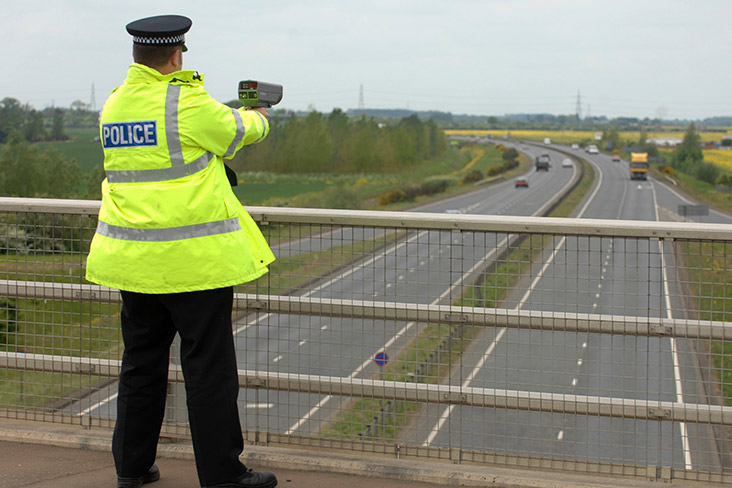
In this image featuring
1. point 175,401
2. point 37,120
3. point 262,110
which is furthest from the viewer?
point 37,120

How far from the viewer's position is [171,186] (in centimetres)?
373

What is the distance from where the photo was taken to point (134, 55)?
3.79 m

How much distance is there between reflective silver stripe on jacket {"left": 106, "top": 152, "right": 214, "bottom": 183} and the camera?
3738 mm

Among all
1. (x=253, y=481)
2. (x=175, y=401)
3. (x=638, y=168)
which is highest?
(x=175, y=401)

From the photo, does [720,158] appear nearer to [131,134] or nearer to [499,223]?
[499,223]

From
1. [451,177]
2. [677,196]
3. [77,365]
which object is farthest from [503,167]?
[77,365]

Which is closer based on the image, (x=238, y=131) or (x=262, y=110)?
(x=238, y=131)

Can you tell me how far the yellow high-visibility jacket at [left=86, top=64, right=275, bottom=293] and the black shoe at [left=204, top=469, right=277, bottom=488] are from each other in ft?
3.23

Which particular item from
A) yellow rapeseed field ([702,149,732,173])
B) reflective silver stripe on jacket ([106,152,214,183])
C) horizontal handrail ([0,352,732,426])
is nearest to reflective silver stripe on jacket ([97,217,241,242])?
reflective silver stripe on jacket ([106,152,214,183])

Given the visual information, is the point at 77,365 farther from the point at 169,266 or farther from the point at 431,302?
the point at 431,302

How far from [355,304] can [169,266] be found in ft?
3.90

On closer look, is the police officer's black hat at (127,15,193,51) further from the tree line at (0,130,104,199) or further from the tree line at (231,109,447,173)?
the tree line at (231,109,447,173)

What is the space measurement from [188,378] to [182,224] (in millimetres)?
730

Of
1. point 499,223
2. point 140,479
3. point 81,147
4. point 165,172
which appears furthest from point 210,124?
point 81,147
